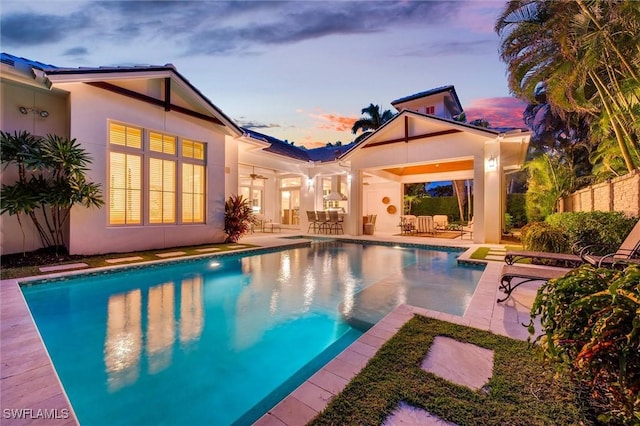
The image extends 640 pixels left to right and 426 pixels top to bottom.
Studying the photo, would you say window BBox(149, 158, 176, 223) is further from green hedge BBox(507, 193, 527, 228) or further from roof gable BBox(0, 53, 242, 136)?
green hedge BBox(507, 193, 527, 228)

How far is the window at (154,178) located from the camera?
26.8 ft

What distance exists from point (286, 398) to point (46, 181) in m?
8.44

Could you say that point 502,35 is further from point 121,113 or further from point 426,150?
point 121,113

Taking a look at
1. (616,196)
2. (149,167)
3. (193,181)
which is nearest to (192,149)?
(193,181)

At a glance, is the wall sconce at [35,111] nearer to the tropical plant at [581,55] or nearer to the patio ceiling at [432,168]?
the tropical plant at [581,55]

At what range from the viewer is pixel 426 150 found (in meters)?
12.0

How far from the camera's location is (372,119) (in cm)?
2352

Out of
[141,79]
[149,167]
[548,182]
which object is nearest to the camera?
A: [141,79]

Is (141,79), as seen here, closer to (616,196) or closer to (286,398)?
(286,398)

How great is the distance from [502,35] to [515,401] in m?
10.5

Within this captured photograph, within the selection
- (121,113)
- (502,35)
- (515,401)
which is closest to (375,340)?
(515,401)

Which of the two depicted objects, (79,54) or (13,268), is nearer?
(13,268)

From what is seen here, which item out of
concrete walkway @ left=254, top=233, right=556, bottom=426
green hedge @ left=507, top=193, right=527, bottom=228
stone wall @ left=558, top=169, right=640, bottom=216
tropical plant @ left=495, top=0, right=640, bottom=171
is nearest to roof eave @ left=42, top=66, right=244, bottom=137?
concrete walkway @ left=254, top=233, right=556, bottom=426

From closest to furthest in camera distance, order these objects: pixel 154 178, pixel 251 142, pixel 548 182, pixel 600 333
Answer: pixel 600 333 < pixel 154 178 < pixel 251 142 < pixel 548 182
